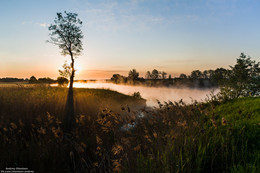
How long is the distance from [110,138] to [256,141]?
15.3 ft

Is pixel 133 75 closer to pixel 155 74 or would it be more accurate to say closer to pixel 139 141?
pixel 155 74

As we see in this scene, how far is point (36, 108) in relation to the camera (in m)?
9.97

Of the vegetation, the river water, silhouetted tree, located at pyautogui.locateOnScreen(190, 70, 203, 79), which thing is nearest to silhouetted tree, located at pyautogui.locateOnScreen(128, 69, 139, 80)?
the river water

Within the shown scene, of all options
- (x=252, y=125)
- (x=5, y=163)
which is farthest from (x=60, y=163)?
(x=252, y=125)

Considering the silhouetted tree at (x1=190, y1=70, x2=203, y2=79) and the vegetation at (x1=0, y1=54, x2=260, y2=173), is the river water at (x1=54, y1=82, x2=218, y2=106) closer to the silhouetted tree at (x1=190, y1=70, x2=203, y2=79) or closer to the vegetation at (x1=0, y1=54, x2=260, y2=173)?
the vegetation at (x1=0, y1=54, x2=260, y2=173)

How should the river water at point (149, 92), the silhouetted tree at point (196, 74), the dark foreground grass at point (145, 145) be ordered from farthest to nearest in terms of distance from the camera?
the silhouetted tree at point (196, 74) → the river water at point (149, 92) → the dark foreground grass at point (145, 145)

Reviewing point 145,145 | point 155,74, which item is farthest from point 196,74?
point 145,145

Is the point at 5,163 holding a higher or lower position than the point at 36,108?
lower

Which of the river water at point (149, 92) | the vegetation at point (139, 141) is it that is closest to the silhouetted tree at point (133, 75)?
the river water at point (149, 92)

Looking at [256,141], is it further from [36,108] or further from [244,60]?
[244,60]

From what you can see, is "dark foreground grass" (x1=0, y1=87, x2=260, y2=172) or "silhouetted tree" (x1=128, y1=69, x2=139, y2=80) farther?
"silhouetted tree" (x1=128, y1=69, x2=139, y2=80)

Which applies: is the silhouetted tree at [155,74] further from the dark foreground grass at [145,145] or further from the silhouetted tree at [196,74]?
the dark foreground grass at [145,145]

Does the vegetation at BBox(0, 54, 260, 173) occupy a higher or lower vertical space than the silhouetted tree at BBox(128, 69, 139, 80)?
lower

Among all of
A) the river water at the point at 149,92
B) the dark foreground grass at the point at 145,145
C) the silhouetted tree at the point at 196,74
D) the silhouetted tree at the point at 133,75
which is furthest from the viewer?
the silhouetted tree at the point at 196,74
